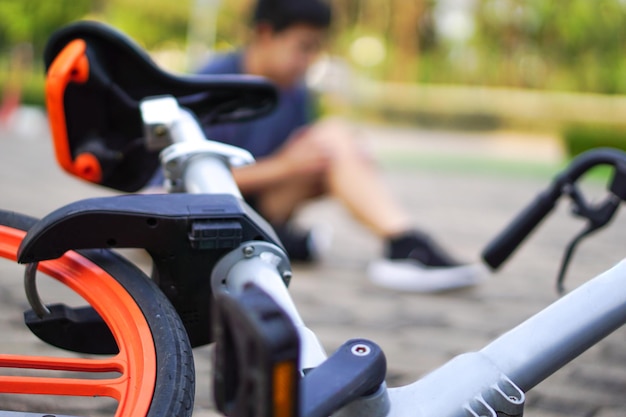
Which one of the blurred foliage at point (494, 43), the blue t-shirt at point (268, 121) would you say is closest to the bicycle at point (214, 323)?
the blue t-shirt at point (268, 121)

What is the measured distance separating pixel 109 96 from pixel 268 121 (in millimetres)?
1711

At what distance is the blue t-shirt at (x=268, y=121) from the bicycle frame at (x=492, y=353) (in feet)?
6.31

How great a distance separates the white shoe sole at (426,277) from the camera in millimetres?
2566

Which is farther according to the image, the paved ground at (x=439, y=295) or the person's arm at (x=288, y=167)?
the person's arm at (x=288, y=167)

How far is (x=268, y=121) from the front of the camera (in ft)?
9.99

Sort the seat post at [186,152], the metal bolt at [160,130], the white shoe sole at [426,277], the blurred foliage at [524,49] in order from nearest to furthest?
the seat post at [186,152], the metal bolt at [160,130], the white shoe sole at [426,277], the blurred foliage at [524,49]

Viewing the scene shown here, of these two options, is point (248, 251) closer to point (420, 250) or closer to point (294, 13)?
point (420, 250)

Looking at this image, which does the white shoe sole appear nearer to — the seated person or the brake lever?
the seated person

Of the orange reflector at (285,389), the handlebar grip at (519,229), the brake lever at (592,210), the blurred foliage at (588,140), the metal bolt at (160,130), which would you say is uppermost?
the orange reflector at (285,389)

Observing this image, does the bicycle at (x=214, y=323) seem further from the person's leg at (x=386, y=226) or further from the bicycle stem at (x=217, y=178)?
the person's leg at (x=386, y=226)

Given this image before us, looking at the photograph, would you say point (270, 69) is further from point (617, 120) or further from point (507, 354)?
point (617, 120)

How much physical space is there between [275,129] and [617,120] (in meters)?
13.5

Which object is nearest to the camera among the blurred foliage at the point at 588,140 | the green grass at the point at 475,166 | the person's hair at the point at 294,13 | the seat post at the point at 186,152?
the seat post at the point at 186,152

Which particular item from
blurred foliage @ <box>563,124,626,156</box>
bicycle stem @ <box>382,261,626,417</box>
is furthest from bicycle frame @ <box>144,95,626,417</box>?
blurred foliage @ <box>563,124,626,156</box>
